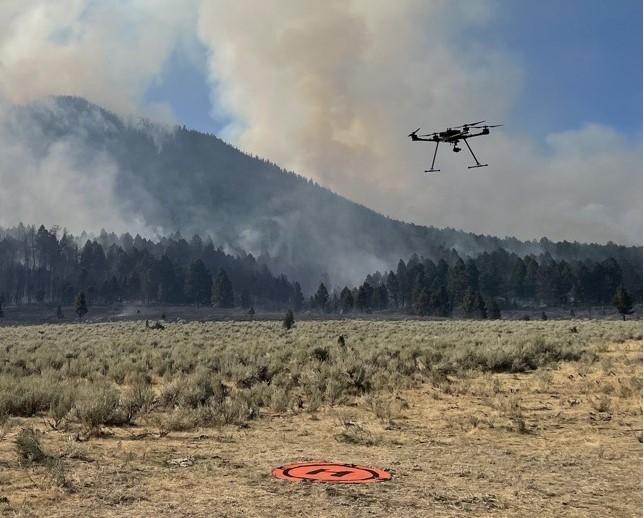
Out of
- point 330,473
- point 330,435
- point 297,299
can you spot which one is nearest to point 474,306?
point 297,299

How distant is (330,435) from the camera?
12445 millimetres

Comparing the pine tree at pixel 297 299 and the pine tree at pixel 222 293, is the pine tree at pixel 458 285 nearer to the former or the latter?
the pine tree at pixel 297 299

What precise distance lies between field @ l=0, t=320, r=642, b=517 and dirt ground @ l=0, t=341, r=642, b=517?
1.5 inches

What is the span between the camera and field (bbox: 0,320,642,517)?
7.67 metres

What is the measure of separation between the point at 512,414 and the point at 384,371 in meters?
6.12

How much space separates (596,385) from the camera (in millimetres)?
18750

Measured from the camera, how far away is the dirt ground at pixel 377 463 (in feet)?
24.4

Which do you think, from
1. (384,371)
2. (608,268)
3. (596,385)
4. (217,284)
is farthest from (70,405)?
(608,268)

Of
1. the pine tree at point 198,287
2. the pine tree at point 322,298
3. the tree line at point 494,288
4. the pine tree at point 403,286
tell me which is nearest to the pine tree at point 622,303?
the tree line at point 494,288

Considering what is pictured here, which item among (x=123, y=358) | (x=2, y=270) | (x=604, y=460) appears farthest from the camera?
(x=2, y=270)

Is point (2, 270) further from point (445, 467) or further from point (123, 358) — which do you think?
point (445, 467)

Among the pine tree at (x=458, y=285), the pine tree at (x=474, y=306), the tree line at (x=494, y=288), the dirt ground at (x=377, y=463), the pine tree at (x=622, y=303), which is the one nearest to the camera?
the dirt ground at (x=377, y=463)

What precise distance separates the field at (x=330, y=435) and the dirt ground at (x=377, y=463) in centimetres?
4

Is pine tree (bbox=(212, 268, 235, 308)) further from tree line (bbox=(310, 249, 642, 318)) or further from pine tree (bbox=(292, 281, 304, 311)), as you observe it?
pine tree (bbox=(292, 281, 304, 311))
